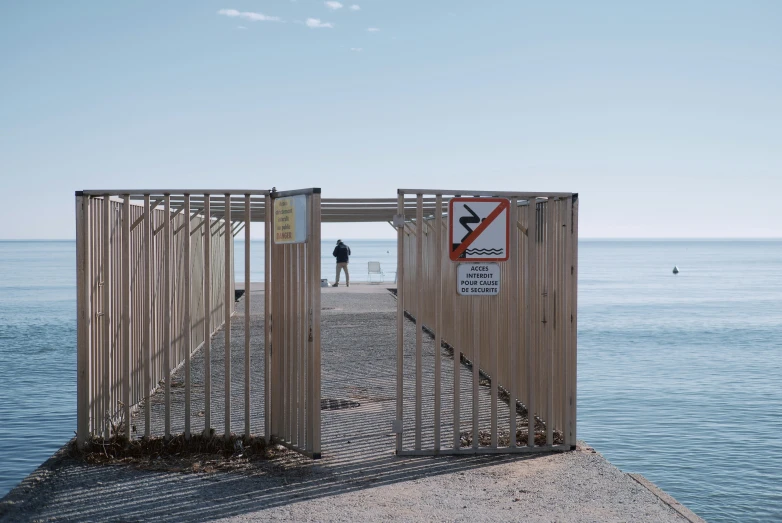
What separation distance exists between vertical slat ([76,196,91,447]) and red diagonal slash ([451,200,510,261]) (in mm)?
3084

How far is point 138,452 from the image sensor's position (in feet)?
24.2

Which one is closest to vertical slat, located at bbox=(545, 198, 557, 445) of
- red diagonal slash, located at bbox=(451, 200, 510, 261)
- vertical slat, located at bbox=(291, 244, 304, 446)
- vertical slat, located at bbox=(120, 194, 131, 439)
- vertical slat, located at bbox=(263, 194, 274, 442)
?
red diagonal slash, located at bbox=(451, 200, 510, 261)

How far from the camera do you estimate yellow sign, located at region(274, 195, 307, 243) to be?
23.4 feet

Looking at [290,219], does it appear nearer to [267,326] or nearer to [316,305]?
[316,305]

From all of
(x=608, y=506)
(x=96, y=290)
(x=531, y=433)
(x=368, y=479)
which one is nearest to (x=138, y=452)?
(x=96, y=290)

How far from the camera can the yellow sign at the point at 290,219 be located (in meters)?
7.14

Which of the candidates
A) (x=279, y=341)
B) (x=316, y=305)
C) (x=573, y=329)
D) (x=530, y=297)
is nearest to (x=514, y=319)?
(x=530, y=297)

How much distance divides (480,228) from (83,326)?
3.44 meters

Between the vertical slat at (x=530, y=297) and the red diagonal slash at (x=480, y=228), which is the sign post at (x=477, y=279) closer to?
the red diagonal slash at (x=480, y=228)

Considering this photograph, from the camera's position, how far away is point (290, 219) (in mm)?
7379

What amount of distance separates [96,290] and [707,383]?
13.3 metres

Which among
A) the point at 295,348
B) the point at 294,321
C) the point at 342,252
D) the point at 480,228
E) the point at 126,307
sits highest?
the point at 480,228

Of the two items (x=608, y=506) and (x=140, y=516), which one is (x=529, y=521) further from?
(x=140, y=516)

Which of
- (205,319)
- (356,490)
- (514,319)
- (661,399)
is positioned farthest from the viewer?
(661,399)
